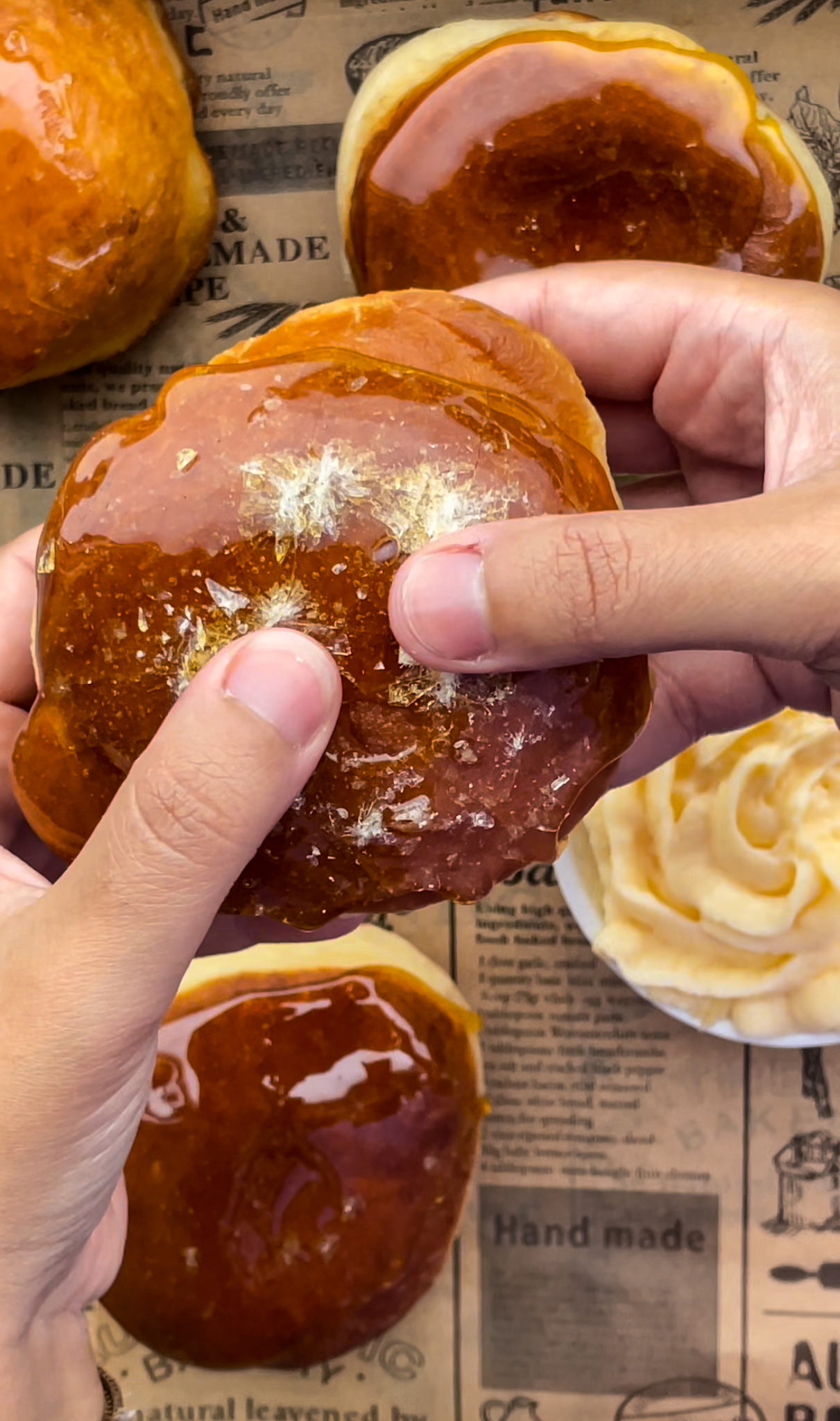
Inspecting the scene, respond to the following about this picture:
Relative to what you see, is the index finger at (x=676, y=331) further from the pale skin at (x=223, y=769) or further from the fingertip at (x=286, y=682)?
the fingertip at (x=286, y=682)

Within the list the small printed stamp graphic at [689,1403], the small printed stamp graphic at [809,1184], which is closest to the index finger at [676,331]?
the small printed stamp graphic at [809,1184]

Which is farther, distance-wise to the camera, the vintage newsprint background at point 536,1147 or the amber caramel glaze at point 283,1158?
the vintage newsprint background at point 536,1147

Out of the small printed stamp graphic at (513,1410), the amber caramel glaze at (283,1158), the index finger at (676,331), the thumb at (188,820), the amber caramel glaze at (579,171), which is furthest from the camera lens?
the small printed stamp graphic at (513,1410)

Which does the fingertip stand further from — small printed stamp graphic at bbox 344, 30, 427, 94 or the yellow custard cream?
small printed stamp graphic at bbox 344, 30, 427, 94

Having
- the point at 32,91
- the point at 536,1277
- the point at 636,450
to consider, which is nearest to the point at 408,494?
the point at 636,450

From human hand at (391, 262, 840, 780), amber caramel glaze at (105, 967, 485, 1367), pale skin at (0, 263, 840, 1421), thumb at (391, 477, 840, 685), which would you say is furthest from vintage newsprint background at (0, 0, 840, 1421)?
thumb at (391, 477, 840, 685)

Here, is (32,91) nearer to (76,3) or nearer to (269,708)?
(76,3)

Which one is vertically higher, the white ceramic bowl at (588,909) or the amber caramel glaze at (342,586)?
the amber caramel glaze at (342,586)

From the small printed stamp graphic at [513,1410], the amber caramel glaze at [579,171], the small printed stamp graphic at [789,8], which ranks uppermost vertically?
the small printed stamp graphic at [789,8]
